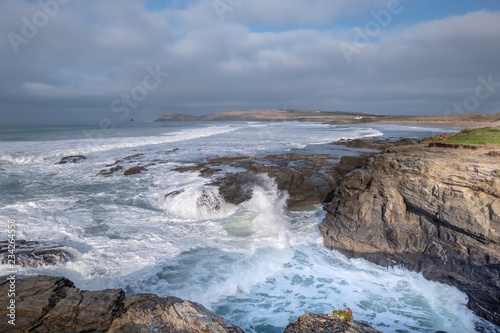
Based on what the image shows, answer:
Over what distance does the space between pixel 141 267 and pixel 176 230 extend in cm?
290

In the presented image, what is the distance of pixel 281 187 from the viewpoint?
15031 millimetres

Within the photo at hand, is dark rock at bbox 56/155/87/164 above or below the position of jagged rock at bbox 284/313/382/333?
above

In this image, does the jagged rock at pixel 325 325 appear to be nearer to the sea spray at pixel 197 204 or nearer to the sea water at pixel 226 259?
the sea water at pixel 226 259

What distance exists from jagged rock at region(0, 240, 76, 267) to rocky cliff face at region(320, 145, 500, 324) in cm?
858

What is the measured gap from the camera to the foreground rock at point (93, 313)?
4.84 meters

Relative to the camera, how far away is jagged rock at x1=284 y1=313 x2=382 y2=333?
15.2 ft

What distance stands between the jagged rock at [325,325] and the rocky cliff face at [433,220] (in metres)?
4.94

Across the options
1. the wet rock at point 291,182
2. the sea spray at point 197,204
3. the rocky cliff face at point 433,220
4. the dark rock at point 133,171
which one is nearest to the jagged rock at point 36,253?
the sea spray at point 197,204

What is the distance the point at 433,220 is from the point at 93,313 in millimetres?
9396

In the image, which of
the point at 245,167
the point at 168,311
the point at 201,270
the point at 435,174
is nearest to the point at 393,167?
the point at 435,174

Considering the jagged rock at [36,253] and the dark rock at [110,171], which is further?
the dark rock at [110,171]

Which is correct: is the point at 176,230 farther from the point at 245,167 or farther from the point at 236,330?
the point at 245,167

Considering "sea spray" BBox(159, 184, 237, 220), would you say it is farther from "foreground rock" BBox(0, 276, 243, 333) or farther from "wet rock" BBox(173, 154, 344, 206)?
"foreground rock" BBox(0, 276, 243, 333)

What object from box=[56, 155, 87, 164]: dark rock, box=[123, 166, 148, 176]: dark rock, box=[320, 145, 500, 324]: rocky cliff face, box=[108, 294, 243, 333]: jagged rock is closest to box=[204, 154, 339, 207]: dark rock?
box=[320, 145, 500, 324]: rocky cliff face
